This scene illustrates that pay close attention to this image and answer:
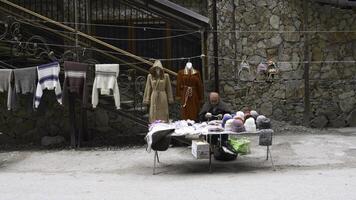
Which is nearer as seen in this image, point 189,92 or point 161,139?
point 161,139

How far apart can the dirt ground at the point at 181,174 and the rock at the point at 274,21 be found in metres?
3.27

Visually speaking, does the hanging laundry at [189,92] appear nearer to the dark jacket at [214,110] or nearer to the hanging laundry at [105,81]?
the dark jacket at [214,110]

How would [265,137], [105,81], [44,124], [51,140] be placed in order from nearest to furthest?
[265,137] < [105,81] < [51,140] < [44,124]

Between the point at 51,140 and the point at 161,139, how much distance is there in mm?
4861

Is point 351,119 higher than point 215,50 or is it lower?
lower

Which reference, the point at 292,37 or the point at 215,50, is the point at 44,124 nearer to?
the point at 215,50

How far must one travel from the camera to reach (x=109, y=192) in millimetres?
7664

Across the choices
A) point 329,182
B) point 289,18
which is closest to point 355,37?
point 289,18

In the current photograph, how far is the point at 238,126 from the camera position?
8.88 m

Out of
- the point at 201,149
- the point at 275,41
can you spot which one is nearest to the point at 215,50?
the point at 275,41

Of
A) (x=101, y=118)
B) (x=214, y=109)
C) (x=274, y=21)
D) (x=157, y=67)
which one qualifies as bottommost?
(x=101, y=118)

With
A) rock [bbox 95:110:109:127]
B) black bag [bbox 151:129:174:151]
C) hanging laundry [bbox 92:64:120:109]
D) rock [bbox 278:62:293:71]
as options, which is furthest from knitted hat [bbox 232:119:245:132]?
rock [bbox 95:110:109:127]

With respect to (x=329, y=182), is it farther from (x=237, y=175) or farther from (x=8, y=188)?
(x=8, y=188)

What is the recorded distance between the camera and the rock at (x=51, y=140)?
1276 centimetres
